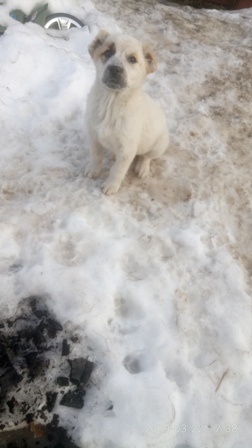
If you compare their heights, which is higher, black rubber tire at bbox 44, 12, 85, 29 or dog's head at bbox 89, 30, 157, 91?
dog's head at bbox 89, 30, 157, 91

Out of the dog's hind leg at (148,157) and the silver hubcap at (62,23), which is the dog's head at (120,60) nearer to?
the dog's hind leg at (148,157)

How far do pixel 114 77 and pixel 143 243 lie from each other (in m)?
1.39

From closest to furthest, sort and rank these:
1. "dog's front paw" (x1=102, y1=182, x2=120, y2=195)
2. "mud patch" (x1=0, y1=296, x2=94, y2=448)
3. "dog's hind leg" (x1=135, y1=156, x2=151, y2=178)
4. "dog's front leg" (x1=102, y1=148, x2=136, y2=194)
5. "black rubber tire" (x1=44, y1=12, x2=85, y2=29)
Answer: "mud patch" (x1=0, y1=296, x2=94, y2=448)
"dog's front leg" (x1=102, y1=148, x2=136, y2=194)
"dog's front paw" (x1=102, y1=182, x2=120, y2=195)
"dog's hind leg" (x1=135, y1=156, x2=151, y2=178)
"black rubber tire" (x1=44, y1=12, x2=85, y2=29)

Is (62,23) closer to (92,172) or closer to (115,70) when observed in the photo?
(92,172)

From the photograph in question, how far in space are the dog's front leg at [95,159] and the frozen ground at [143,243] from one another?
12cm

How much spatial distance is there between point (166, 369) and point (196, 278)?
865 mm

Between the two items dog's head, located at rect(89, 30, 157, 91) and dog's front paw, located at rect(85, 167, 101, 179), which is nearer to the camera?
dog's head, located at rect(89, 30, 157, 91)

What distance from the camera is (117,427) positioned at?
2391 millimetres

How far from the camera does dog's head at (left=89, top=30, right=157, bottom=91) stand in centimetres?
284

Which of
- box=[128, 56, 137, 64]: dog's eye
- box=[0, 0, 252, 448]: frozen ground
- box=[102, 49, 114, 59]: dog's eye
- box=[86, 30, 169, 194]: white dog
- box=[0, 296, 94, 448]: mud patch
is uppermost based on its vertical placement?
box=[128, 56, 137, 64]: dog's eye

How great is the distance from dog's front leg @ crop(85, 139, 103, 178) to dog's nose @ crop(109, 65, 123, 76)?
75cm

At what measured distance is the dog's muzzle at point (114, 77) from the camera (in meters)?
2.82

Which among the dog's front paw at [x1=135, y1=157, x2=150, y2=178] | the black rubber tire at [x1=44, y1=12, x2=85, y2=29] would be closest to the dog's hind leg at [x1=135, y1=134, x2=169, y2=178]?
the dog's front paw at [x1=135, y1=157, x2=150, y2=178]

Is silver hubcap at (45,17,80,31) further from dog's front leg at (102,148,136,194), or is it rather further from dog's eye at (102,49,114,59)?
dog's front leg at (102,148,136,194)
